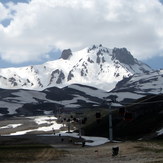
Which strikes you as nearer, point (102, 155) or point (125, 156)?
point (125, 156)

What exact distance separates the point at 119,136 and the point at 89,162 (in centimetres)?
8251

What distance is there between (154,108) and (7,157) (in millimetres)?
94248

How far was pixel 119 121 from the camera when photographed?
528 feet

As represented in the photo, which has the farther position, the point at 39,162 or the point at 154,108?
the point at 154,108

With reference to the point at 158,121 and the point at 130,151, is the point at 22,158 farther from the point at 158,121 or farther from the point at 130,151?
the point at 158,121

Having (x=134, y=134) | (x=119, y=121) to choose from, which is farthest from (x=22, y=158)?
(x=119, y=121)

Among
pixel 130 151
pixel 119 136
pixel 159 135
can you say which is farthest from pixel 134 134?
pixel 130 151

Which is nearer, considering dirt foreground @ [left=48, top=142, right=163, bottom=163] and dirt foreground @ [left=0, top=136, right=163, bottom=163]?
dirt foreground @ [left=48, top=142, right=163, bottom=163]

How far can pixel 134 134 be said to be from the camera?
13438 centimetres

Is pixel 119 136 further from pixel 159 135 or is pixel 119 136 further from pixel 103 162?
pixel 103 162

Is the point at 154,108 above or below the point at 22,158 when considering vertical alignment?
above

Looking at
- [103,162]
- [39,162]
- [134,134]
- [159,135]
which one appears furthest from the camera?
[134,134]

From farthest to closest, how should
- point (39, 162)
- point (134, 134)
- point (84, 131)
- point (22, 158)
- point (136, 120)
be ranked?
point (84, 131) → point (136, 120) → point (134, 134) → point (22, 158) → point (39, 162)

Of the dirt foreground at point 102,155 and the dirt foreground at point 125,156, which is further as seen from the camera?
the dirt foreground at point 102,155
